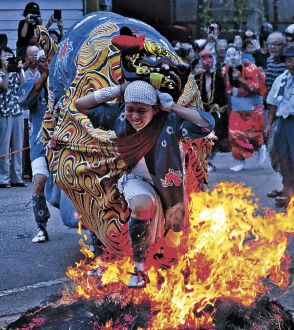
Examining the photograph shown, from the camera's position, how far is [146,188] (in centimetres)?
561

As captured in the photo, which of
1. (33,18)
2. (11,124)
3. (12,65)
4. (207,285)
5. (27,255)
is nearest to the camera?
(207,285)

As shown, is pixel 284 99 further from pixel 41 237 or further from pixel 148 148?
pixel 148 148

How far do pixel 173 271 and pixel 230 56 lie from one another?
8458mm

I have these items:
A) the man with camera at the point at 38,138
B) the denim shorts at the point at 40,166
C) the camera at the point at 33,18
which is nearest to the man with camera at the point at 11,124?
the camera at the point at 33,18

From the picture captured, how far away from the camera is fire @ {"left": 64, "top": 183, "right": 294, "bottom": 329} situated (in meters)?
5.07

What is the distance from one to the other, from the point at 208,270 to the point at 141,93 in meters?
1.05

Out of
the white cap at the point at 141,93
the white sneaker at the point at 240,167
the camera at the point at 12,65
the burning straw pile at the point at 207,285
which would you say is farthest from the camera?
the white sneaker at the point at 240,167

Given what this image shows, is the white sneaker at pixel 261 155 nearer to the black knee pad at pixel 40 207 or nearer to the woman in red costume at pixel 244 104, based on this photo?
the woman in red costume at pixel 244 104

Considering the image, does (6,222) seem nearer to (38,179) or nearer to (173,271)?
(38,179)

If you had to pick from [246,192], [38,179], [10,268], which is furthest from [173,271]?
[38,179]

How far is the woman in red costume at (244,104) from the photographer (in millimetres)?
13477

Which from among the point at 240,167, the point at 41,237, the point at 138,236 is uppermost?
the point at 138,236

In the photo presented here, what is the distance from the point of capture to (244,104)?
1380cm

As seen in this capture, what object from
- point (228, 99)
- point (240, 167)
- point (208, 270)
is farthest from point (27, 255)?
point (228, 99)
